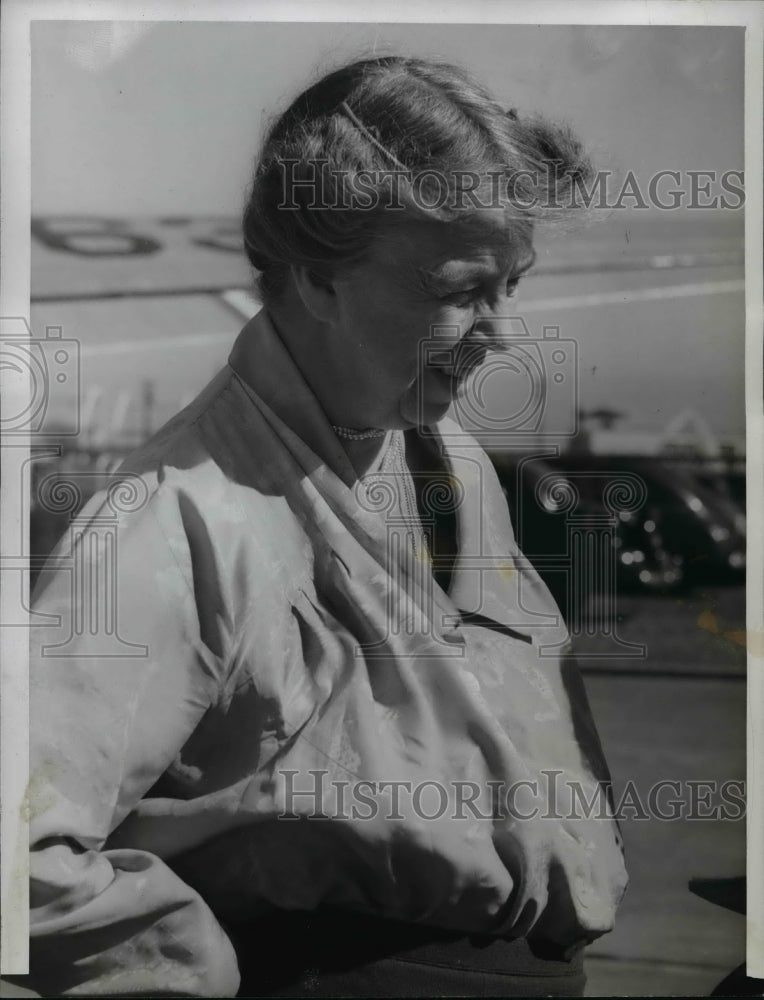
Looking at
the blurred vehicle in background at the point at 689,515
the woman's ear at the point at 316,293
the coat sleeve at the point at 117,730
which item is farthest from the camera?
the blurred vehicle in background at the point at 689,515

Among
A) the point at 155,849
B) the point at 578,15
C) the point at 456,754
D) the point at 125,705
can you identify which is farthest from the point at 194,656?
the point at 578,15

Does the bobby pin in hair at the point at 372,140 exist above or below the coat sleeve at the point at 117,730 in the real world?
above

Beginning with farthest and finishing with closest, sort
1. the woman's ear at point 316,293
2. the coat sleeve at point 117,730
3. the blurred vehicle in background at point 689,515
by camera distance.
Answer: the blurred vehicle in background at point 689,515, the woman's ear at point 316,293, the coat sleeve at point 117,730

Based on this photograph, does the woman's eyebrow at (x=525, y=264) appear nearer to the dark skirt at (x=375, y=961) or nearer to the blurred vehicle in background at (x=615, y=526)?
the blurred vehicle in background at (x=615, y=526)

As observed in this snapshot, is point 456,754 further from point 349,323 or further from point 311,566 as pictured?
point 349,323

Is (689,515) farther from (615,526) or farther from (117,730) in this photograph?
(117,730)

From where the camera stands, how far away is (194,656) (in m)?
2.34

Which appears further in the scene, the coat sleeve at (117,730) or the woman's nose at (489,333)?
the woman's nose at (489,333)

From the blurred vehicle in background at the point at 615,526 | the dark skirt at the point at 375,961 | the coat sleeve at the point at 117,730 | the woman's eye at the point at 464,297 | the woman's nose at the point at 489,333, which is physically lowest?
the dark skirt at the point at 375,961

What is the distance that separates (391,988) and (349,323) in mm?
1426

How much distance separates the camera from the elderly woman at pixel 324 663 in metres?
2.33

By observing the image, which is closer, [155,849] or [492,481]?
[155,849]

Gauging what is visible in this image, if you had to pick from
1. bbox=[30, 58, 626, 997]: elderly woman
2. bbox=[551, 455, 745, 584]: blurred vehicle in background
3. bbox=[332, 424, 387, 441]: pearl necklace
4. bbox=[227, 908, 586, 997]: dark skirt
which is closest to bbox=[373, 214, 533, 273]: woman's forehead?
bbox=[30, 58, 626, 997]: elderly woman

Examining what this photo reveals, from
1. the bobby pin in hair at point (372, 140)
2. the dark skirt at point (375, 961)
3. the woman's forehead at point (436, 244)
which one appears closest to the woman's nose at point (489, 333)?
the woman's forehead at point (436, 244)
